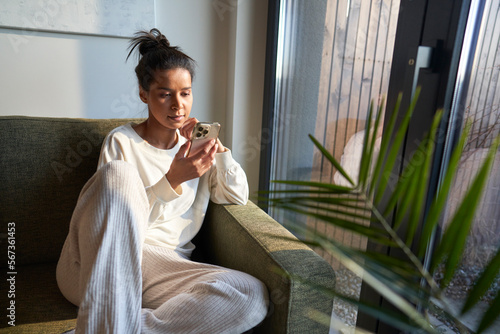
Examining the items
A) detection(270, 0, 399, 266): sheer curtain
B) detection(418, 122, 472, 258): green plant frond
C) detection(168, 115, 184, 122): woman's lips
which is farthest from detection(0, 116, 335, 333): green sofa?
detection(418, 122, 472, 258): green plant frond

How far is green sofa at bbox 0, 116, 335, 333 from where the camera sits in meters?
0.95

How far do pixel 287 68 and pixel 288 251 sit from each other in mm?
1061

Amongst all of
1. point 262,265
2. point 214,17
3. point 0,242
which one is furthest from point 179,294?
point 214,17

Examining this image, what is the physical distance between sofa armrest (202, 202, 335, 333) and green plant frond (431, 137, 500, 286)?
37 cm

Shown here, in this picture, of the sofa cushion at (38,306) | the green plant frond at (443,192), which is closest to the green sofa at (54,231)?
the sofa cushion at (38,306)

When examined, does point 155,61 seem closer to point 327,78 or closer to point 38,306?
point 327,78

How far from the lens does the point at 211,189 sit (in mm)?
1375

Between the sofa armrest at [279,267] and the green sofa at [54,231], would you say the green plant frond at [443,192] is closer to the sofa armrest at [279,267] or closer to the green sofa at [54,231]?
the sofa armrest at [279,267]

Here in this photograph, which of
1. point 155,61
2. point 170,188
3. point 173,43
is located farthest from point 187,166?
point 173,43

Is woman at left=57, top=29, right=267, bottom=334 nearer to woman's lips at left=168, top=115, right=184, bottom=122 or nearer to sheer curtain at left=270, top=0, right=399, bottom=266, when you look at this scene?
woman's lips at left=168, top=115, right=184, bottom=122

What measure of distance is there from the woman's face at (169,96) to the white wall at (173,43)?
0.66m

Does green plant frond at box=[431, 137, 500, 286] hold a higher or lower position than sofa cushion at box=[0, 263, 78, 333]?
higher

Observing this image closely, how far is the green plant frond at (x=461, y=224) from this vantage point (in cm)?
39

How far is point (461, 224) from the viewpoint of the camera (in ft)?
1.33
